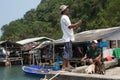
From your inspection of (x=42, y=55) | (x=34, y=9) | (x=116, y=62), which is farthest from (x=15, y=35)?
(x=116, y=62)

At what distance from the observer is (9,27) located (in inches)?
3044

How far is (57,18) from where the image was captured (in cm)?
6669

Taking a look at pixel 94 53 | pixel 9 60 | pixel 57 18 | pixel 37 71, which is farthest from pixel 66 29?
pixel 57 18

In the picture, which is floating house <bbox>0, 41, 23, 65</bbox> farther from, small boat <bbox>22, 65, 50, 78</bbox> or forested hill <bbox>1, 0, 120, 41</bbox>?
small boat <bbox>22, 65, 50, 78</bbox>

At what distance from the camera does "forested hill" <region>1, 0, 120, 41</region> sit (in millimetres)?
40188

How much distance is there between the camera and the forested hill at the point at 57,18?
40188 millimetres

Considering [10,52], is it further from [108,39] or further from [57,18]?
[108,39]

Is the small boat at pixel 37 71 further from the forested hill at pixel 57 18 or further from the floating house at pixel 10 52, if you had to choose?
the floating house at pixel 10 52

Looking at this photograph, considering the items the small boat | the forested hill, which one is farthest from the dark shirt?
the forested hill

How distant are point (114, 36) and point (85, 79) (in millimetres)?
20771

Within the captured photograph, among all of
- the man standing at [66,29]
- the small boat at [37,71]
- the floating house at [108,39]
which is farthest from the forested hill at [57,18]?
the man standing at [66,29]

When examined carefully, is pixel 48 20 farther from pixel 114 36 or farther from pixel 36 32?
Result: pixel 114 36

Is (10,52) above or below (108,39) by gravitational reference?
below

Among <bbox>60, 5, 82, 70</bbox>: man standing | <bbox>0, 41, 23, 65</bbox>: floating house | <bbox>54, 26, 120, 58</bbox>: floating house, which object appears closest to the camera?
<bbox>60, 5, 82, 70</bbox>: man standing
